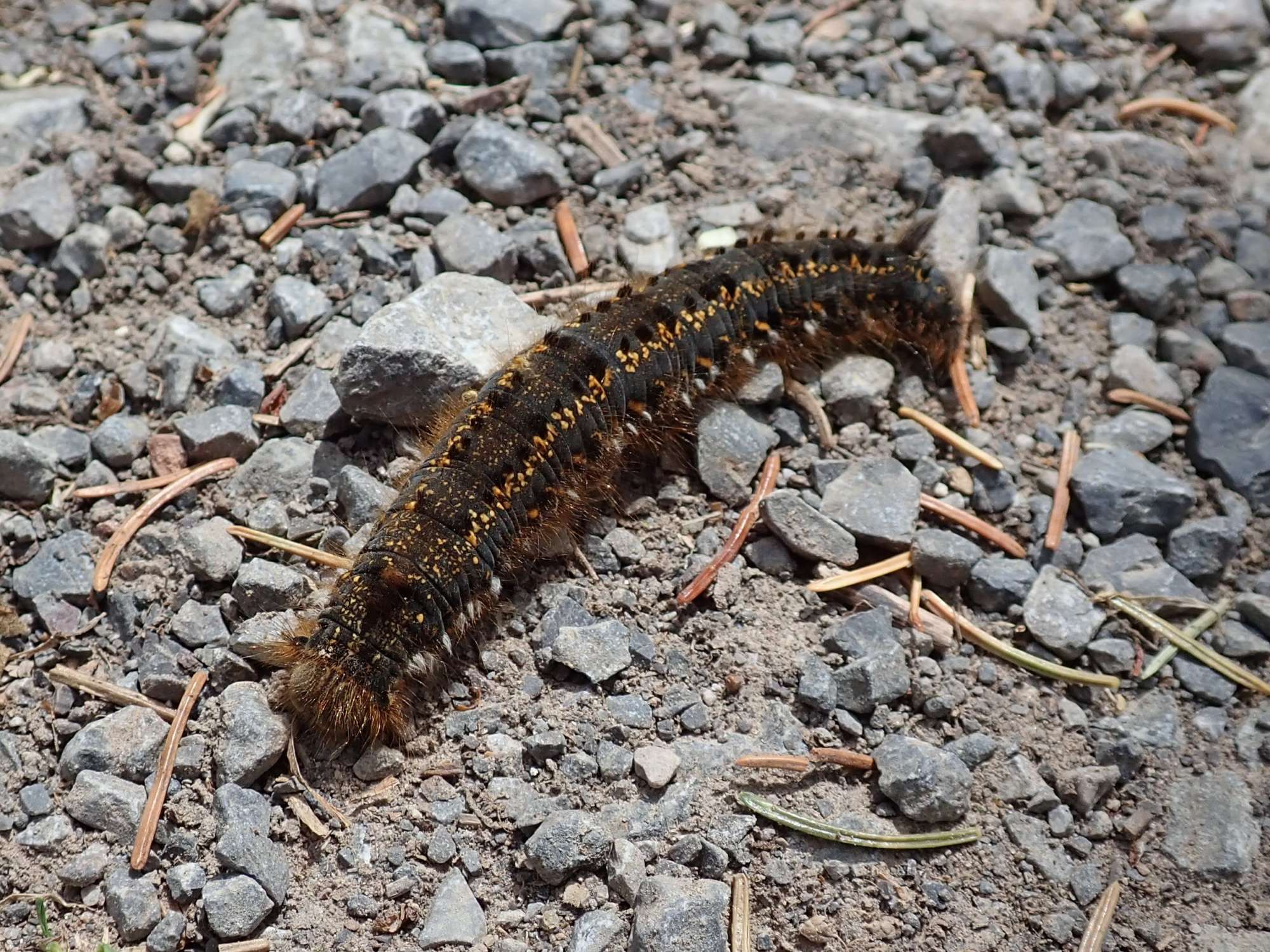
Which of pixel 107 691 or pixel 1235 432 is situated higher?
pixel 1235 432

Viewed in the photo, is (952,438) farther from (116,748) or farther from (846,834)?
(116,748)

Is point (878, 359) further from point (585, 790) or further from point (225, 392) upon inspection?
point (225, 392)

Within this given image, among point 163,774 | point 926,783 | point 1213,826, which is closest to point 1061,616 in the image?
point 1213,826

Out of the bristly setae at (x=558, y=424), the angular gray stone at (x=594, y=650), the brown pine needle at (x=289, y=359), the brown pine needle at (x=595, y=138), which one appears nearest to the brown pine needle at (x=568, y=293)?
the bristly setae at (x=558, y=424)

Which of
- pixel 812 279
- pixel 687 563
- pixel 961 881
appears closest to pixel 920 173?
pixel 812 279

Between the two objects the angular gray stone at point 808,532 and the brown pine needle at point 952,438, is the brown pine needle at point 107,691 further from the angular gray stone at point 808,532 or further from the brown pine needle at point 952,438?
the brown pine needle at point 952,438
